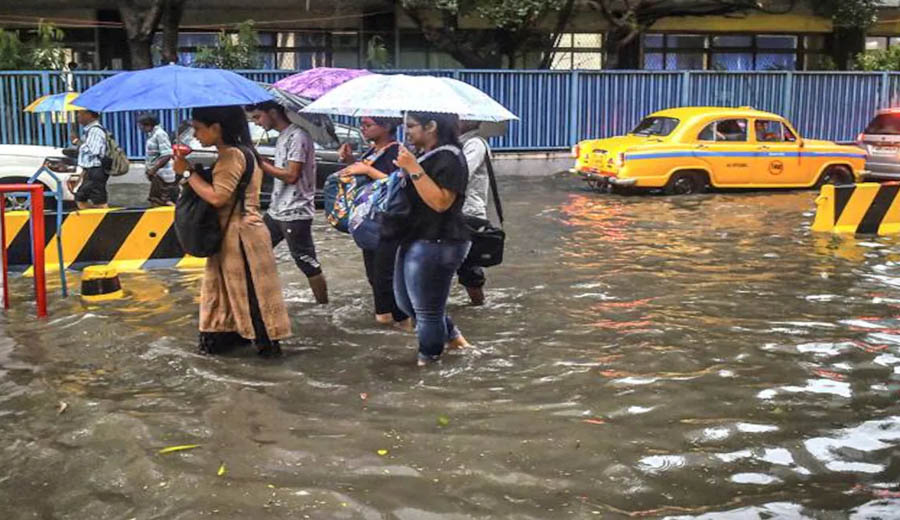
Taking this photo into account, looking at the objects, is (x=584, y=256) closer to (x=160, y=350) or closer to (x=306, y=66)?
(x=160, y=350)

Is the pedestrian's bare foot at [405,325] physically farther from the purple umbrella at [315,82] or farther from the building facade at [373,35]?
the building facade at [373,35]

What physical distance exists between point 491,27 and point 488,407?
17265 millimetres

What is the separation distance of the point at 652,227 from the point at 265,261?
7177mm

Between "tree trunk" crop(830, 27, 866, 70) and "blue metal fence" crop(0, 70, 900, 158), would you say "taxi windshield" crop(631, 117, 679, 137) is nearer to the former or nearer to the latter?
"blue metal fence" crop(0, 70, 900, 158)

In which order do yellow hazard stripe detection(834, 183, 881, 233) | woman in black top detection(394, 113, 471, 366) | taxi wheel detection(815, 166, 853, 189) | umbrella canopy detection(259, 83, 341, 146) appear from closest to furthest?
1. woman in black top detection(394, 113, 471, 366)
2. umbrella canopy detection(259, 83, 341, 146)
3. yellow hazard stripe detection(834, 183, 881, 233)
4. taxi wheel detection(815, 166, 853, 189)

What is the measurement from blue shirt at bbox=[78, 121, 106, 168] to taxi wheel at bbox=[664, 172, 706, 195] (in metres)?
8.56

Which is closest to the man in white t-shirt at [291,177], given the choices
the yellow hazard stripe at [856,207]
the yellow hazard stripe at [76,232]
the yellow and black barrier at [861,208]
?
the yellow hazard stripe at [76,232]

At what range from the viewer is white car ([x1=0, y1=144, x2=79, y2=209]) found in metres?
10.8

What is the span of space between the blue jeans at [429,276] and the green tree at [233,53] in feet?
45.6

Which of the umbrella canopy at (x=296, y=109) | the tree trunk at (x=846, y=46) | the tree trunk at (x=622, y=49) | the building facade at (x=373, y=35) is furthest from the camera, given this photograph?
the tree trunk at (x=846, y=46)

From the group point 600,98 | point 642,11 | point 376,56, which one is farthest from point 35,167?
point 642,11

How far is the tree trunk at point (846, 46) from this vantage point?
24438 millimetres

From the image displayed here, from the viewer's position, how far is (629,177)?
14.6m

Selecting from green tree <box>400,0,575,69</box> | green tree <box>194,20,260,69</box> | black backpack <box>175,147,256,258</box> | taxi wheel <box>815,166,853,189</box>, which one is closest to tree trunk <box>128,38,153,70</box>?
green tree <box>194,20,260,69</box>
